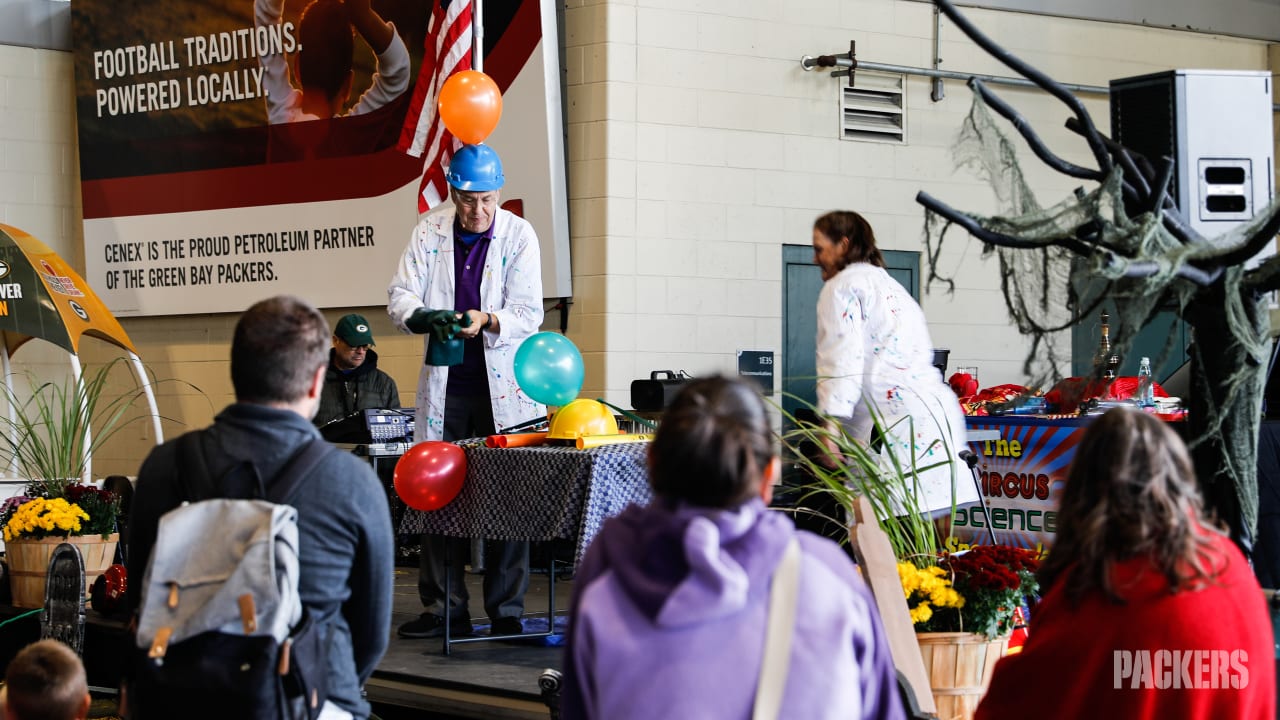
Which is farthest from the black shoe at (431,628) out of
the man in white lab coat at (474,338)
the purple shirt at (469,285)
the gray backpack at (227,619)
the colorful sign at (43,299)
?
the colorful sign at (43,299)

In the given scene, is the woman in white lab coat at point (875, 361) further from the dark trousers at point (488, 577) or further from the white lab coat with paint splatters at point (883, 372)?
the dark trousers at point (488, 577)

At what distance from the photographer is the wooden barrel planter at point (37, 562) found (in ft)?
16.1

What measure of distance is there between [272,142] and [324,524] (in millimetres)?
5935

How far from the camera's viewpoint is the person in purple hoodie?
5.04ft

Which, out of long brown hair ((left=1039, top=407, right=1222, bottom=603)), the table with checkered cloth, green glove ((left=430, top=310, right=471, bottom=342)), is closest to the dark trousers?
the table with checkered cloth

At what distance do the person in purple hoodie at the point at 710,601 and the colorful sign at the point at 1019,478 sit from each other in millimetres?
3970

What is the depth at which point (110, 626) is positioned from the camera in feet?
14.6

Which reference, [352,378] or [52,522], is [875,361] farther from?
[352,378]

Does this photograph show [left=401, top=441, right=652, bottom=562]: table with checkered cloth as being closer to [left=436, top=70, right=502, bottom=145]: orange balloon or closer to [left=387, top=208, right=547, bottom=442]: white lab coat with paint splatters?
[left=387, top=208, right=547, bottom=442]: white lab coat with paint splatters

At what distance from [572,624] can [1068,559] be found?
76 centimetres

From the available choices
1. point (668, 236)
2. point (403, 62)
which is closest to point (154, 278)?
point (403, 62)

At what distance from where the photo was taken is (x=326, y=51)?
739 cm

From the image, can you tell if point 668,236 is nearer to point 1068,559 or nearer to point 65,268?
point 65,268

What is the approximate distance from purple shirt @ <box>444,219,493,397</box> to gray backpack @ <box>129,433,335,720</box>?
2.50 meters
